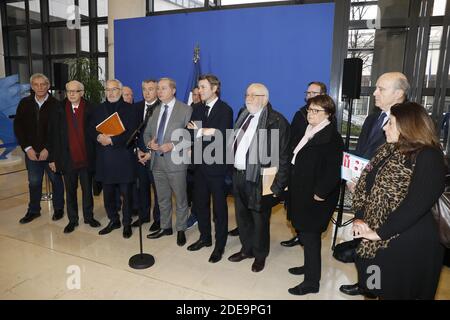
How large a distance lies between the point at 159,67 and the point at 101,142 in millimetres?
3225

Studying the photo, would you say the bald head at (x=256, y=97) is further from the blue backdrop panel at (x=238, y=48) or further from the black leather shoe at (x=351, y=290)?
the blue backdrop panel at (x=238, y=48)

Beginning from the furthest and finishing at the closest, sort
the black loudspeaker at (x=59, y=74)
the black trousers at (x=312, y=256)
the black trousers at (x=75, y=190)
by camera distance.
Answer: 1. the black loudspeaker at (x=59, y=74)
2. the black trousers at (x=75, y=190)
3. the black trousers at (x=312, y=256)

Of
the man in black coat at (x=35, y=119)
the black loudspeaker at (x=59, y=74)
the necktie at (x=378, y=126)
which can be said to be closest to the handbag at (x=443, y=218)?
the necktie at (x=378, y=126)

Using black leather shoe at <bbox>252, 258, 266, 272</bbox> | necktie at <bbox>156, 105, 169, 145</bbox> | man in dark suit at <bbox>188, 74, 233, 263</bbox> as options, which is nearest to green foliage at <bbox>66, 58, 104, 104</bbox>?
necktie at <bbox>156, 105, 169, 145</bbox>

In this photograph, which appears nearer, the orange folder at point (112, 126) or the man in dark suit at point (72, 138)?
the orange folder at point (112, 126)

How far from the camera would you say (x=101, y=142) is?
337 centimetres

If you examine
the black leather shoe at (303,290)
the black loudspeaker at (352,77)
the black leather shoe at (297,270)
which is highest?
the black loudspeaker at (352,77)

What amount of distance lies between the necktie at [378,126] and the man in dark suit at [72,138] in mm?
2937

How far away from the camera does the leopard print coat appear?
1.61m

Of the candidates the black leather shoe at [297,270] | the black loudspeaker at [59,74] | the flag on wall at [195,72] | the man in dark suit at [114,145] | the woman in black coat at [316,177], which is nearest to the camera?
the woman in black coat at [316,177]

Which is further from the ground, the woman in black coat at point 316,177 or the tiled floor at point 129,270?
the woman in black coat at point 316,177

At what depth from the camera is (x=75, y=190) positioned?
12.4 feet

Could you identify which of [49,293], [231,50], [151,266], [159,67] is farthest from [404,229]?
[159,67]

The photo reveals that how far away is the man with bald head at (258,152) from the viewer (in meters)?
2.62
